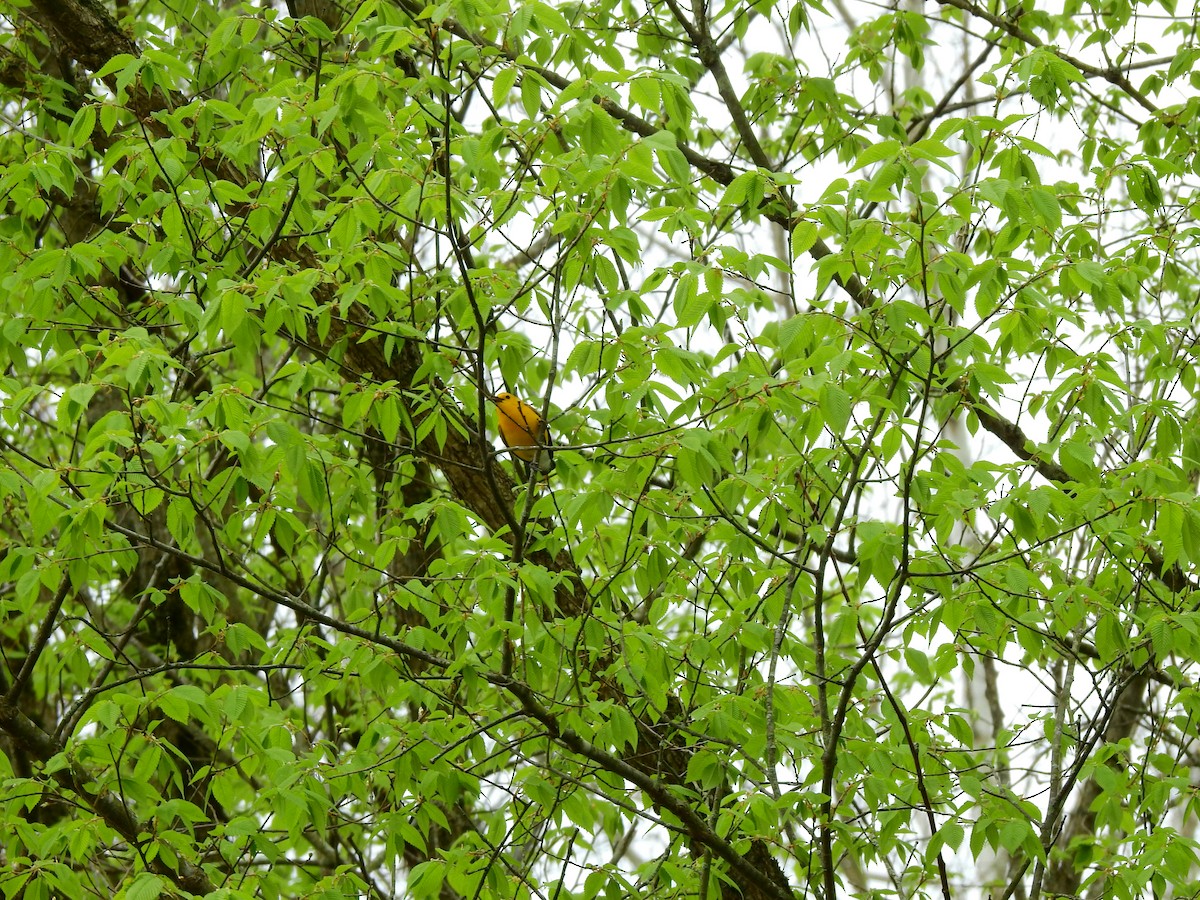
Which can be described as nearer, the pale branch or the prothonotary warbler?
the prothonotary warbler

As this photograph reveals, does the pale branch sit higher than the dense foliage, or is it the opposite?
the pale branch

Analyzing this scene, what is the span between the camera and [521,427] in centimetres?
351

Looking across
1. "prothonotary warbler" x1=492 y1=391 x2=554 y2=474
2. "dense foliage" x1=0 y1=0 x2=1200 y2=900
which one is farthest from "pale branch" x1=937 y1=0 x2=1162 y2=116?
"prothonotary warbler" x1=492 y1=391 x2=554 y2=474

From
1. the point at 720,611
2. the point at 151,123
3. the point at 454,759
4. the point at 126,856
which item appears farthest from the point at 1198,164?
the point at 126,856

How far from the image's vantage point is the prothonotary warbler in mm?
3501

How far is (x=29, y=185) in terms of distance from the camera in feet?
11.6

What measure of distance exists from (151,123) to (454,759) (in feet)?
8.43

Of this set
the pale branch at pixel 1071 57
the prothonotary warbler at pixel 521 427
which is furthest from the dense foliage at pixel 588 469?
the pale branch at pixel 1071 57

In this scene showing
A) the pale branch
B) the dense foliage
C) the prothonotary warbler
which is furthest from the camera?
the pale branch

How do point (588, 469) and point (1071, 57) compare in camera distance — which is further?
point (1071, 57)

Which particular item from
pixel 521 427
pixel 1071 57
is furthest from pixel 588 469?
pixel 1071 57

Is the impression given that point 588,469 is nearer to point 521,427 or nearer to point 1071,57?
point 521,427

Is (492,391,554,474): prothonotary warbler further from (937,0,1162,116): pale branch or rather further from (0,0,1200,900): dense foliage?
(937,0,1162,116): pale branch

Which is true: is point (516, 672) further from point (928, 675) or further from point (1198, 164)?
point (1198, 164)
